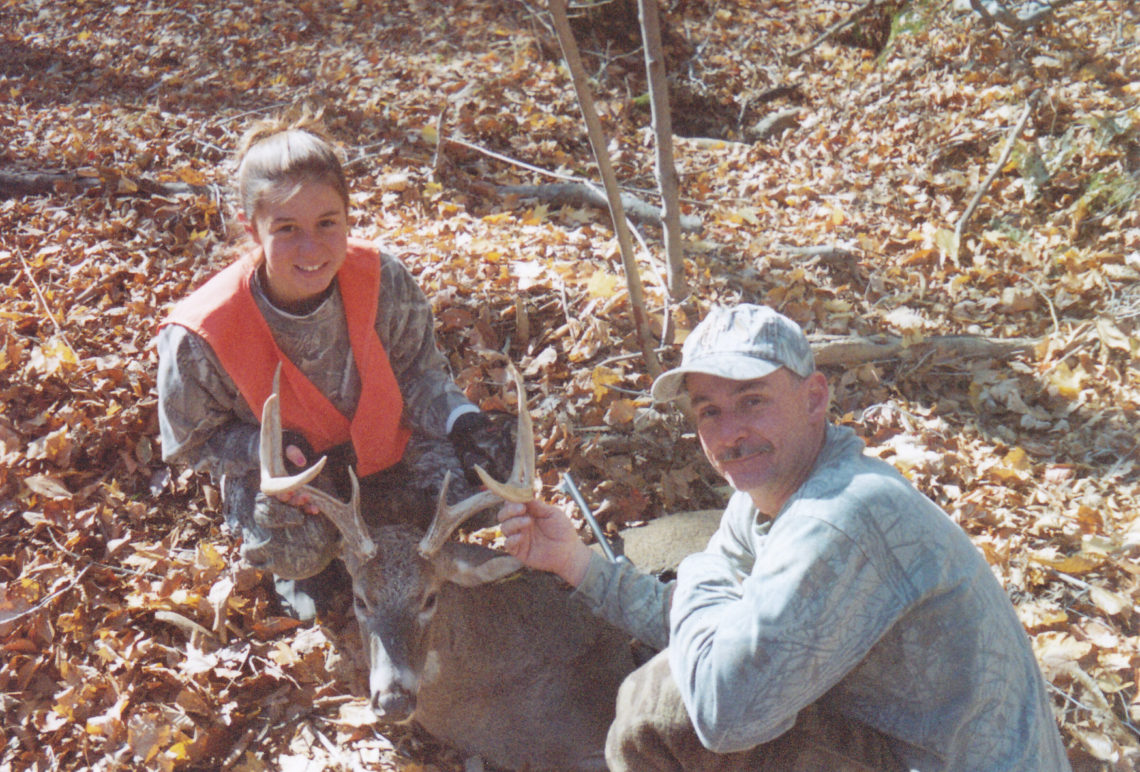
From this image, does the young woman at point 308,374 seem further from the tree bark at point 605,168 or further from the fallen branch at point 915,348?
the fallen branch at point 915,348

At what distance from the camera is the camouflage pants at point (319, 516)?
3.21 m

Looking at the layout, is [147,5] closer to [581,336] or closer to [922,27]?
[581,336]

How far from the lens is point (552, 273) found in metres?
5.19

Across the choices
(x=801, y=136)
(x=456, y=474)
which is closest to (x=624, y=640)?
(x=456, y=474)

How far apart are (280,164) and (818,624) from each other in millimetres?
2228

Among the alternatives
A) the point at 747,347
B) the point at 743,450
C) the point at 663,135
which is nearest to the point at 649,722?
the point at 743,450

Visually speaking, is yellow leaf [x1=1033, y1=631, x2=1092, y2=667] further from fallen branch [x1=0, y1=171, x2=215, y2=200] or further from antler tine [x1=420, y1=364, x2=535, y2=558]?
fallen branch [x1=0, y1=171, x2=215, y2=200]

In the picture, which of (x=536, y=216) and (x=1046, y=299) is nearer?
(x=1046, y=299)

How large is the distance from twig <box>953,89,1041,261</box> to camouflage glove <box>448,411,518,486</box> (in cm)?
388

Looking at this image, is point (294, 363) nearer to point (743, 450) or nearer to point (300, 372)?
point (300, 372)

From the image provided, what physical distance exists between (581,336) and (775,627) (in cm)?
305

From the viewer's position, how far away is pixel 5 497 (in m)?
3.95

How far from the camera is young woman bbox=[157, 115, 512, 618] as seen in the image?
292 cm

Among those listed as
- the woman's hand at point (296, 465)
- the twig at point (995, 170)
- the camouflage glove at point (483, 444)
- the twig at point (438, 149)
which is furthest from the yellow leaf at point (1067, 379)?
the twig at point (438, 149)
